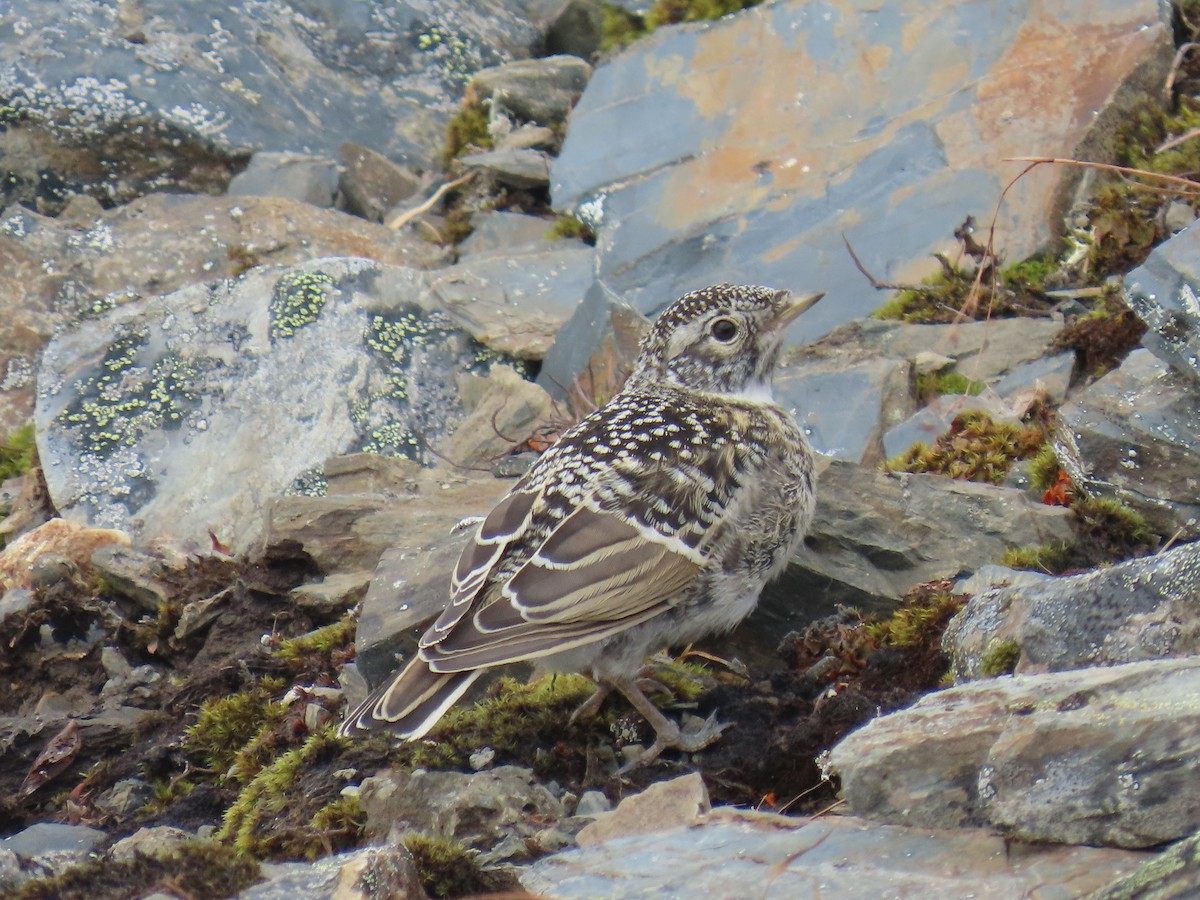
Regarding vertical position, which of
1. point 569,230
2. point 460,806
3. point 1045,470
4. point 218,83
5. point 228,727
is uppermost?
point 218,83

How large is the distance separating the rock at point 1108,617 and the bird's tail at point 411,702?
82.3 inches

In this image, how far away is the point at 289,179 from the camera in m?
13.3

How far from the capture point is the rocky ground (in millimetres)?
4586

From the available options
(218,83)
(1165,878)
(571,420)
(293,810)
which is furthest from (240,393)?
(1165,878)

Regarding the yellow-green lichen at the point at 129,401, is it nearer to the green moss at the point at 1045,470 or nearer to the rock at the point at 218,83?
the rock at the point at 218,83

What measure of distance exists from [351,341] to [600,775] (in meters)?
5.17

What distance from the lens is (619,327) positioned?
9680mm

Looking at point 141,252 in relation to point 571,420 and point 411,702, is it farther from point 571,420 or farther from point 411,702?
point 411,702

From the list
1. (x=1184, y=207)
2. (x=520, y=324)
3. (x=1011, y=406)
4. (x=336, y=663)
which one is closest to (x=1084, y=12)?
(x=1184, y=207)

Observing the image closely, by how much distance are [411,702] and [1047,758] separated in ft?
9.28

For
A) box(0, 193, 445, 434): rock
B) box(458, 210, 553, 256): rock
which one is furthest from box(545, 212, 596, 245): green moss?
box(0, 193, 445, 434): rock

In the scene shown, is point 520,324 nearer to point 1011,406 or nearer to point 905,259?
point 905,259

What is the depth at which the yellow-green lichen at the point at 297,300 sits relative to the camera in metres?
10.9

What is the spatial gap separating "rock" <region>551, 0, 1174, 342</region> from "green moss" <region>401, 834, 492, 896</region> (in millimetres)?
5872
